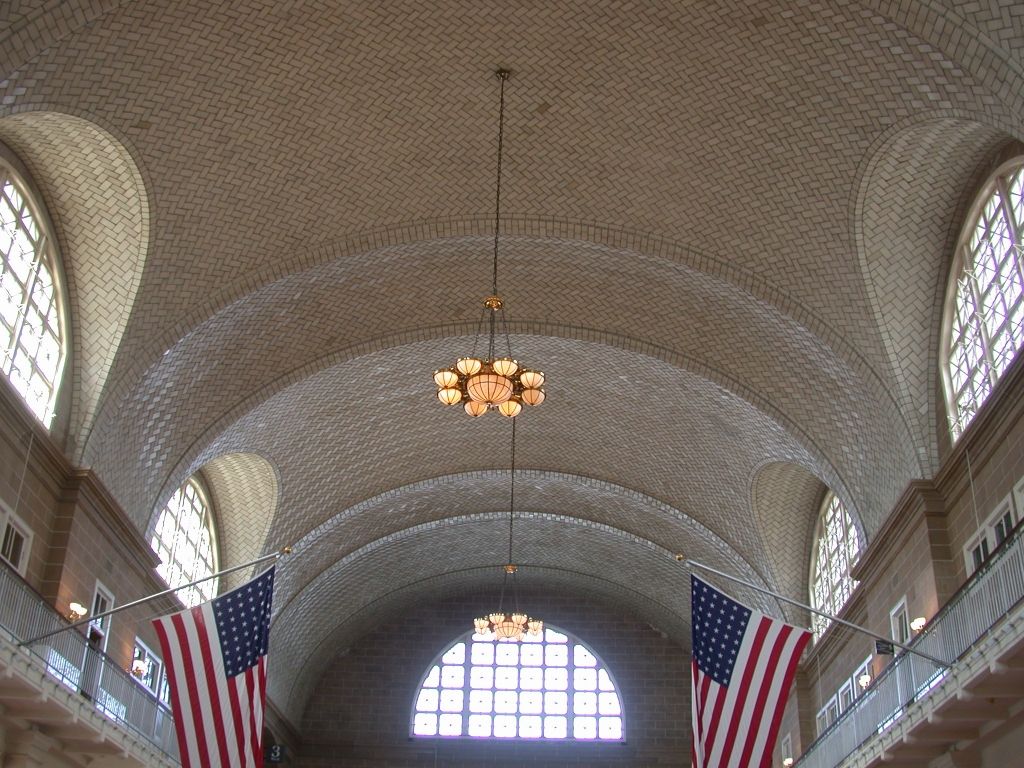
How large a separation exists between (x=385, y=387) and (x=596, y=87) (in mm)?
10560

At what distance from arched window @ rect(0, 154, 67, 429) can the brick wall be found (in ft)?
69.6

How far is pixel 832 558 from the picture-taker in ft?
86.1

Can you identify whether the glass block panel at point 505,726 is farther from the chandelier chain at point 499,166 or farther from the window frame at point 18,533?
the window frame at point 18,533

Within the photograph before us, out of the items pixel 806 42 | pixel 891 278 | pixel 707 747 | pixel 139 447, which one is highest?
pixel 806 42

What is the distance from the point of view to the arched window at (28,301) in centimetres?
1755

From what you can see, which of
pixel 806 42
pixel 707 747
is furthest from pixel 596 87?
pixel 707 747

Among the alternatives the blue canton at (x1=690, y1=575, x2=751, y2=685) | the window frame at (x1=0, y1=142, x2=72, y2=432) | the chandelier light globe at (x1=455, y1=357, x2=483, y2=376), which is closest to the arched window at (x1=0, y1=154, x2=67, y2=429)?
the window frame at (x1=0, y1=142, x2=72, y2=432)

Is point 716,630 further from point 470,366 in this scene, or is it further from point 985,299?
point 985,299

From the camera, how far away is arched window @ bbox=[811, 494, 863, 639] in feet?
81.6

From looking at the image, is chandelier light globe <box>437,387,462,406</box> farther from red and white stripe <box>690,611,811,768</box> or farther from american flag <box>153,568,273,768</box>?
red and white stripe <box>690,611,811,768</box>

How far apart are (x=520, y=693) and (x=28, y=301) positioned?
78.3 ft

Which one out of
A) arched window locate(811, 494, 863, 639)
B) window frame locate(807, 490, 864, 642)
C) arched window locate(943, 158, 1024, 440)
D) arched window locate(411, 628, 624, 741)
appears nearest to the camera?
arched window locate(943, 158, 1024, 440)

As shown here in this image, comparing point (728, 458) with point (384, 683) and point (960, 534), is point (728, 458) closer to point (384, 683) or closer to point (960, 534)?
point (960, 534)

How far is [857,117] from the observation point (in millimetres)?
16906
